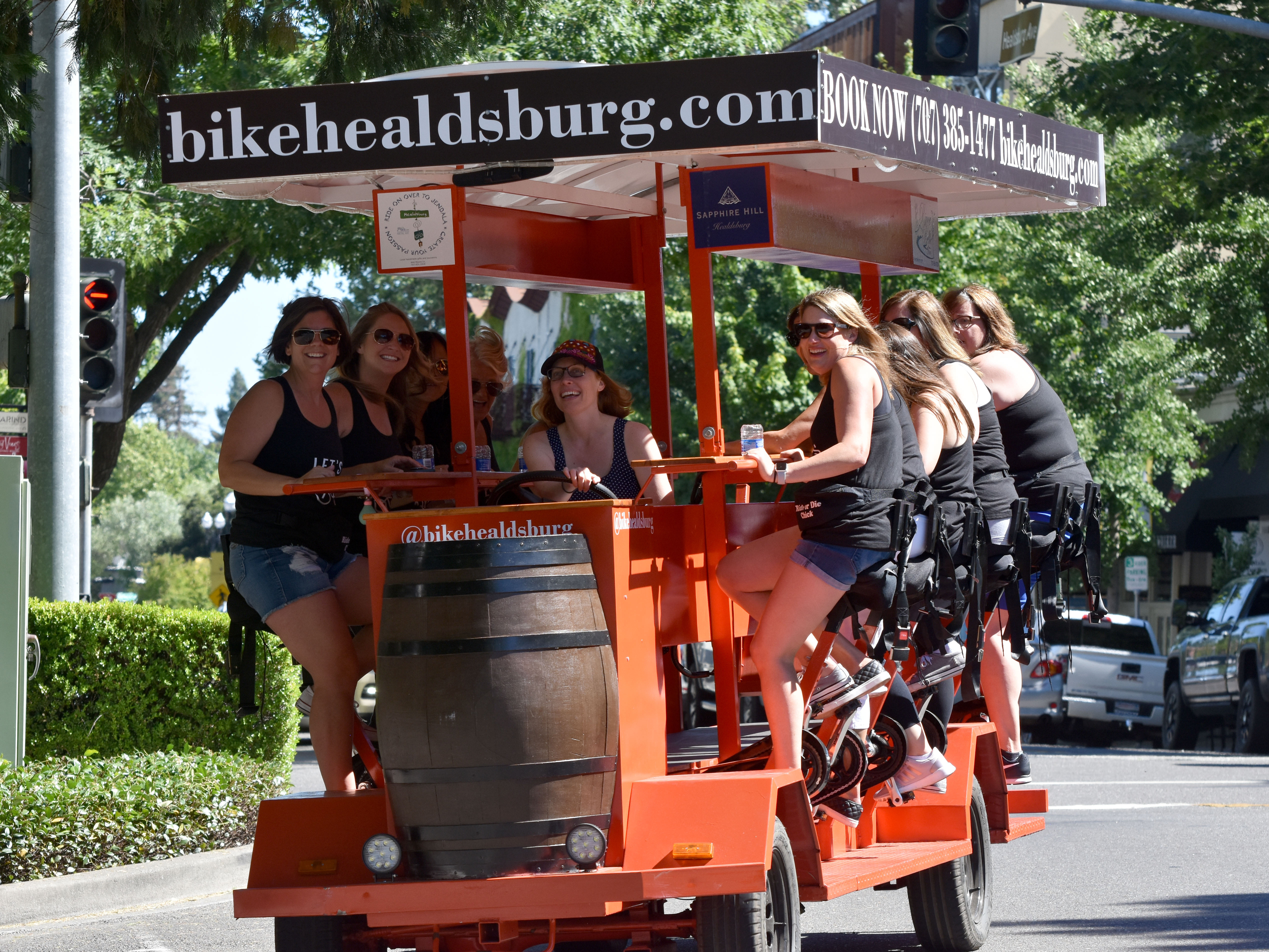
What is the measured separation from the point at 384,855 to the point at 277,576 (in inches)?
52.6

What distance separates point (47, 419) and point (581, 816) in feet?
22.2

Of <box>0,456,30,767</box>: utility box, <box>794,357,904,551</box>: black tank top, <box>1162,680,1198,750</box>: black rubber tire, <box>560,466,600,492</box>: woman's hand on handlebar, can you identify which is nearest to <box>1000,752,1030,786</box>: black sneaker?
<box>794,357,904,551</box>: black tank top

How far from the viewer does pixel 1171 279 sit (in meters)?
24.8

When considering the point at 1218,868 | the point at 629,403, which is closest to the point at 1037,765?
the point at 1218,868

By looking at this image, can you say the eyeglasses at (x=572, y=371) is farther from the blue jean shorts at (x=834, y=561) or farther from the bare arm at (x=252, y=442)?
the blue jean shorts at (x=834, y=561)

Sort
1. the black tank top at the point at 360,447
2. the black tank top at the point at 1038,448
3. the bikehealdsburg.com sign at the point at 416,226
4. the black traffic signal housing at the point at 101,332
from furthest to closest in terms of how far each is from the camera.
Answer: the black traffic signal housing at the point at 101,332, the black tank top at the point at 1038,448, the black tank top at the point at 360,447, the bikehealdsburg.com sign at the point at 416,226

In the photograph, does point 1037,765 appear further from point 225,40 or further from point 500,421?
point 500,421

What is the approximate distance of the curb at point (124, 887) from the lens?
8062 mm

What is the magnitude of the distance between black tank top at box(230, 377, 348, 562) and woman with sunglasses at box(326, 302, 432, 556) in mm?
118

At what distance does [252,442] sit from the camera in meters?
6.34

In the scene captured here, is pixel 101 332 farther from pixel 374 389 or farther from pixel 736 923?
pixel 736 923

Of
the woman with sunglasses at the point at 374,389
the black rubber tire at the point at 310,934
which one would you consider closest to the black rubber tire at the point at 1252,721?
the woman with sunglasses at the point at 374,389

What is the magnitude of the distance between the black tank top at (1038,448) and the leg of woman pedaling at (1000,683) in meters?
0.59

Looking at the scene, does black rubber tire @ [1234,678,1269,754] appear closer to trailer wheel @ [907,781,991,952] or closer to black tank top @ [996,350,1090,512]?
black tank top @ [996,350,1090,512]
